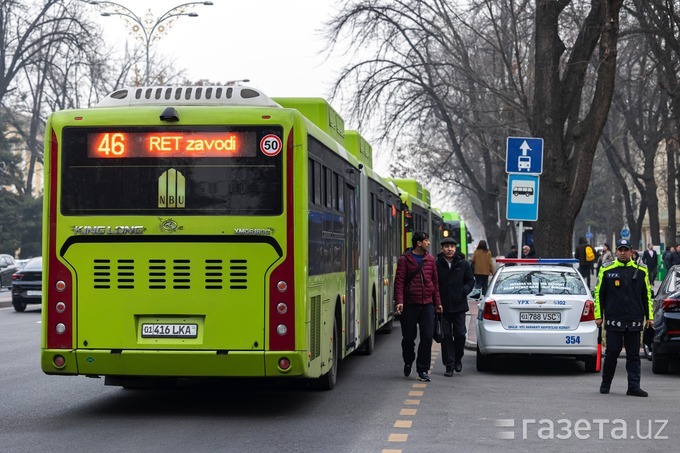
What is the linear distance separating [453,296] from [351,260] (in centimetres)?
148

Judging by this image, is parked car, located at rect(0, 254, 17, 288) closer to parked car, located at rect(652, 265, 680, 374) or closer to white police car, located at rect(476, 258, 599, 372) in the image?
white police car, located at rect(476, 258, 599, 372)

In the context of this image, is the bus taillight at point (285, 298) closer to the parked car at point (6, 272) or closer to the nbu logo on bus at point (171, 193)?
the nbu logo on bus at point (171, 193)

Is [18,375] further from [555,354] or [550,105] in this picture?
[550,105]

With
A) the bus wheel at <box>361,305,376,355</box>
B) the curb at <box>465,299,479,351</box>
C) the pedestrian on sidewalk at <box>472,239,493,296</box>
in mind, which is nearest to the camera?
the bus wheel at <box>361,305,376,355</box>

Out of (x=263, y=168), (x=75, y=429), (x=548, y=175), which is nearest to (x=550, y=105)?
(x=548, y=175)

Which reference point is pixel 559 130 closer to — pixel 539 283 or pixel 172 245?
pixel 539 283

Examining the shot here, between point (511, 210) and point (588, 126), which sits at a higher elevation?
point (588, 126)

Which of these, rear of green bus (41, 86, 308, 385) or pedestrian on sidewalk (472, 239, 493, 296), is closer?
rear of green bus (41, 86, 308, 385)

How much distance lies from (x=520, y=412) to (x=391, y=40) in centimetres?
2326

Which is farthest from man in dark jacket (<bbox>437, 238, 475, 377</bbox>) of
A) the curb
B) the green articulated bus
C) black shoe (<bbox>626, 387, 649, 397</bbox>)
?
the green articulated bus

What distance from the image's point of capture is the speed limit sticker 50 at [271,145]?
1205cm

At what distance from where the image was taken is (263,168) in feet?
→ 39.5

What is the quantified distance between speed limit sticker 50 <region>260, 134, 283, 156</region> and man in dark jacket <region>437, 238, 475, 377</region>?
17.9 feet

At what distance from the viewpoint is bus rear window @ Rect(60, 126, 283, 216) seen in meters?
12.0
